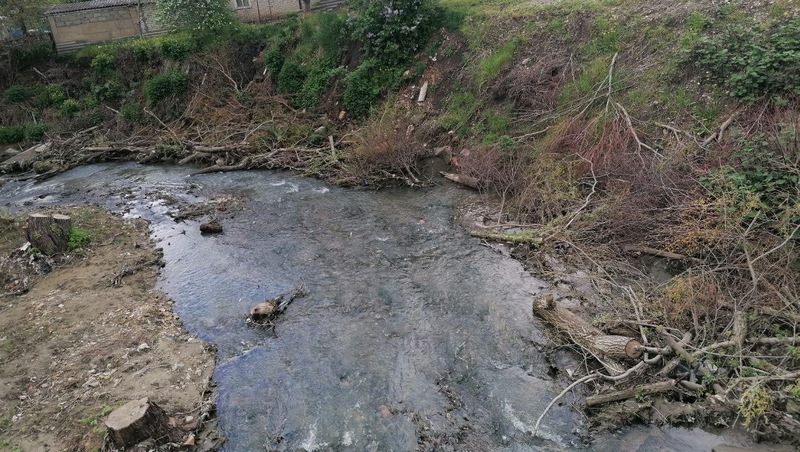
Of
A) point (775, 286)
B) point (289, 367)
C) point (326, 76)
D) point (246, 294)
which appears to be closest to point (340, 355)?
point (289, 367)

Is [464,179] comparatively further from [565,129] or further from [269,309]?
[269,309]

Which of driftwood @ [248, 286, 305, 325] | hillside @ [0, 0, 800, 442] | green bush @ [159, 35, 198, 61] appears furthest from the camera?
green bush @ [159, 35, 198, 61]

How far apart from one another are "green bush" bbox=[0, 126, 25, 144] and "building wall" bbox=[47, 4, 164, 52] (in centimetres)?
607

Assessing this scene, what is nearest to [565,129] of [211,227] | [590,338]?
[590,338]

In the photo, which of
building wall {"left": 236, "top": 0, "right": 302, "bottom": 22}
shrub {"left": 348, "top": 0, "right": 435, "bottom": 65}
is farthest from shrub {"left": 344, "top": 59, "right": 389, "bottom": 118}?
building wall {"left": 236, "top": 0, "right": 302, "bottom": 22}

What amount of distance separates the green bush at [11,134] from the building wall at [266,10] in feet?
34.9

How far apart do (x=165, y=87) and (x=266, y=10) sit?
24.0 ft

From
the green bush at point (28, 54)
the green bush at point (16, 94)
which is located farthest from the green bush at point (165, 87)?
the green bush at point (28, 54)

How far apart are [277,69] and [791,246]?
16.8m

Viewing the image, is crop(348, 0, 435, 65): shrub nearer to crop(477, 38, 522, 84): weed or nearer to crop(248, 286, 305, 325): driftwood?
crop(477, 38, 522, 84): weed

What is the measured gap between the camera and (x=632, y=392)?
592cm

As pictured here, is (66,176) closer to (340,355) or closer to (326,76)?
(326,76)

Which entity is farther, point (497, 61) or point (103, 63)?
point (103, 63)

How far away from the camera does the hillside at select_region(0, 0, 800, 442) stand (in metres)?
6.64
